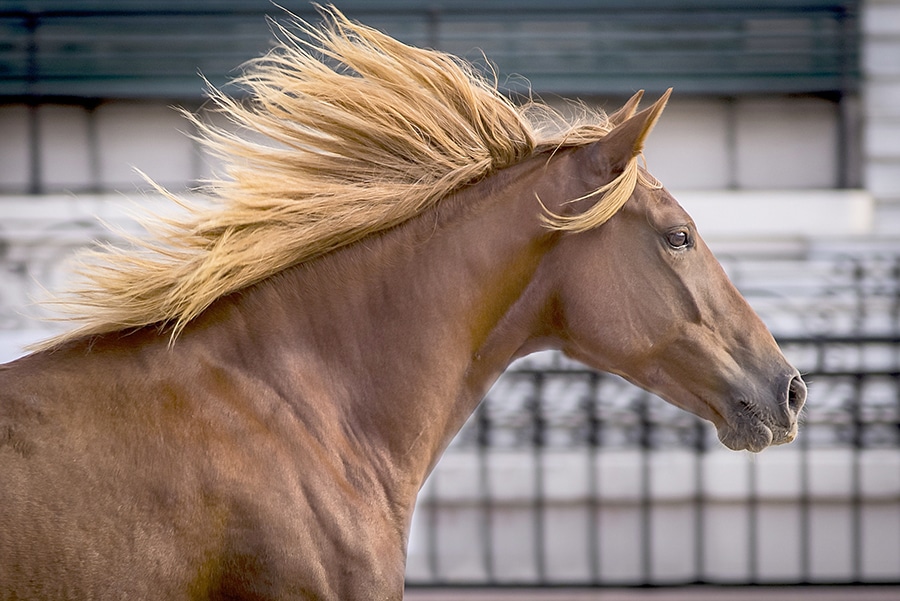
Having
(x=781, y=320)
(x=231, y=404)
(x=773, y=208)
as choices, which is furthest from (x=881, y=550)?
(x=231, y=404)

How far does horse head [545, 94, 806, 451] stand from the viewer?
2162 millimetres

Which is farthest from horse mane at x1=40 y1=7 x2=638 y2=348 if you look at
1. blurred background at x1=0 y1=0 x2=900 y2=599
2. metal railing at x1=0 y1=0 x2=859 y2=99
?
metal railing at x1=0 y1=0 x2=859 y2=99

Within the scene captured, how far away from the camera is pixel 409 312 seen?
2.10 meters

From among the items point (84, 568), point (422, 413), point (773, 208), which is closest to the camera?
point (84, 568)

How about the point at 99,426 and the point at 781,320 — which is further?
the point at 781,320

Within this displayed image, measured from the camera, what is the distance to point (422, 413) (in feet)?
6.93

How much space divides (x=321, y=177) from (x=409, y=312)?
0.38m

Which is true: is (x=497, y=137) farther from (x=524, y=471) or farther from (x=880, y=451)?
(x=880, y=451)

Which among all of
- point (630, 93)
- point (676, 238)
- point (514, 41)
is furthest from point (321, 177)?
point (630, 93)

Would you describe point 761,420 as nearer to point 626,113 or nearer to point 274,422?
point 626,113

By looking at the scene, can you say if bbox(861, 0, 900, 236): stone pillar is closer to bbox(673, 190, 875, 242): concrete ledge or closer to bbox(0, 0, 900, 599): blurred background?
bbox(0, 0, 900, 599): blurred background

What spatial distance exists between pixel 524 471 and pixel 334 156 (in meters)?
3.06

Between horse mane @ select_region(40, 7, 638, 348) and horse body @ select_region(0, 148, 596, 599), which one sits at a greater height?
horse mane @ select_region(40, 7, 638, 348)

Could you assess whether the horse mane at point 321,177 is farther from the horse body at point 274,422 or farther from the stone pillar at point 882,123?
the stone pillar at point 882,123
